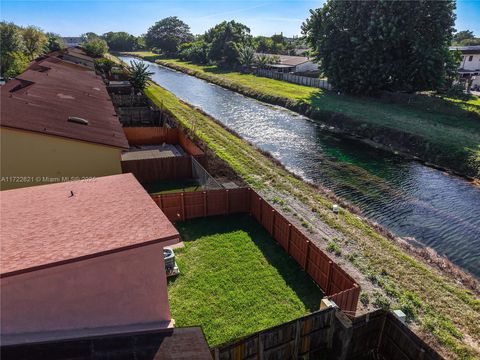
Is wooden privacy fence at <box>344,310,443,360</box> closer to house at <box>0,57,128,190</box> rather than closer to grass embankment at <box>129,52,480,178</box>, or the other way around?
house at <box>0,57,128,190</box>

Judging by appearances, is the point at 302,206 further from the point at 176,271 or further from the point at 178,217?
the point at 176,271

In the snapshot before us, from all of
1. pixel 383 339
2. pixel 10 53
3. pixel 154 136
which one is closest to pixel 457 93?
pixel 154 136

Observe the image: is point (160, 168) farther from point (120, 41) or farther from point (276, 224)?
point (120, 41)

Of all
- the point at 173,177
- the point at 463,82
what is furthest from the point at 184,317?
the point at 463,82

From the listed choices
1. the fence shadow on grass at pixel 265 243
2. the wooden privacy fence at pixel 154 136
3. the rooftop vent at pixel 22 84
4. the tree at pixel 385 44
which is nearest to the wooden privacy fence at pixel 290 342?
the fence shadow on grass at pixel 265 243

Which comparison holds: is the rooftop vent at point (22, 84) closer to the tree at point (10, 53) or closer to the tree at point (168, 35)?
the tree at point (10, 53)

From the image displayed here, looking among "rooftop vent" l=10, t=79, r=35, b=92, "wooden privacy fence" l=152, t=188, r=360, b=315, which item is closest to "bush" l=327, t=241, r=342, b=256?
"wooden privacy fence" l=152, t=188, r=360, b=315
